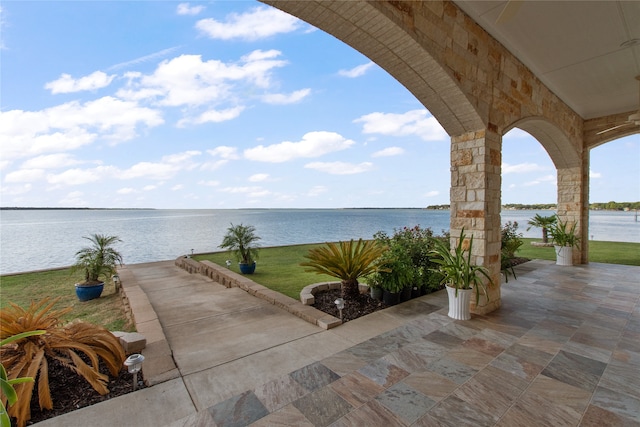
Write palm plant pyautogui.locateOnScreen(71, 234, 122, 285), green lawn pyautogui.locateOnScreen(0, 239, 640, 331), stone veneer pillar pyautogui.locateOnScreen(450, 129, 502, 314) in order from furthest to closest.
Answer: palm plant pyautogui.locateOnScreen(71, 234, 122, 285) < green lawn pyautogui.locateOnScreen(0, 239, 640, 331) < stone veneer pillar pyautogui.locateOnScreen(450, 129, 502, 314)

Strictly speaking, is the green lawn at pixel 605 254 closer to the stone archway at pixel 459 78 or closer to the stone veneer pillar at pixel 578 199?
the stone veneer pillar at pixel 578 199

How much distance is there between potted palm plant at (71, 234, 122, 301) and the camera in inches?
202

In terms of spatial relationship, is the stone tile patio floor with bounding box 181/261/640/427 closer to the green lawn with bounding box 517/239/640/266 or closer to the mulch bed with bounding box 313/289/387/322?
the mulch bed with bounding box 313/289/387/322

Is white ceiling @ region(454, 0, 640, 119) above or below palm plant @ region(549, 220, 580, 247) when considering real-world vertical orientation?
above

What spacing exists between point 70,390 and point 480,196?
4.21 meters

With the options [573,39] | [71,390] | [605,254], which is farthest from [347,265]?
[605,254]

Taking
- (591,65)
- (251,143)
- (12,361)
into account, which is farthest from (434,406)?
(251,143)

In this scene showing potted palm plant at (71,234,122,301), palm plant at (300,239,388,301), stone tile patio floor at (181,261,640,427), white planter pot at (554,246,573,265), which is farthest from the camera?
white planter pot at (554,246,573,265)

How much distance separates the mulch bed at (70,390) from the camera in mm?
1687

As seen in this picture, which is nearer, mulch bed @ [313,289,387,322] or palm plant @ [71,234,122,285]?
mulch bed @ [313,289,387,322]

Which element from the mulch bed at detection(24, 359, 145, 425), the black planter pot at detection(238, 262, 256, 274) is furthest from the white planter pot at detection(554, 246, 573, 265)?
the mulch bed at detection(24, 359, 145, 425)

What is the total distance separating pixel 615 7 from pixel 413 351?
4108 millimetres

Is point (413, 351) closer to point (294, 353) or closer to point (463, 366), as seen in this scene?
point (463, 366)

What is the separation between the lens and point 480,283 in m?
3.22
